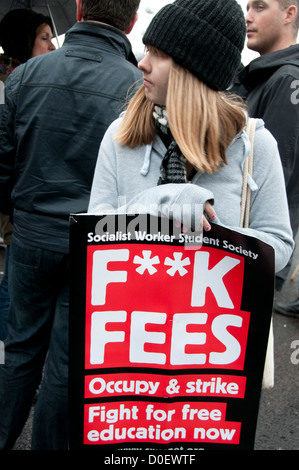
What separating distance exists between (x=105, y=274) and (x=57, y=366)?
0.80 meters

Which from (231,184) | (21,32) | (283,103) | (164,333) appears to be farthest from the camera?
(21,32)

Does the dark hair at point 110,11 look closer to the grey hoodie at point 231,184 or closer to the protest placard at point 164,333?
the grey hoodie at point 231,184

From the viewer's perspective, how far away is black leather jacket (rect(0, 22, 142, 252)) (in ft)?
6.80

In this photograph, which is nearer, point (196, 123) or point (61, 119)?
point (196, 123)

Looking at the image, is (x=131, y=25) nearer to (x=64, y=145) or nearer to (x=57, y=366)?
(x=64, y=145)

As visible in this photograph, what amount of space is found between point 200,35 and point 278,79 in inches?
38.0

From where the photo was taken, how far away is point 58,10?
3703mm

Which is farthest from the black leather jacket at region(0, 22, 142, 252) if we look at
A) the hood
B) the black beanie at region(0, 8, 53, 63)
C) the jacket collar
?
the black beanie at region(0, 8, 53, 63)

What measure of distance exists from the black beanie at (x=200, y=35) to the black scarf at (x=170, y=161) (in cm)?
→ 16

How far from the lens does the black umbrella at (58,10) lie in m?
3.65

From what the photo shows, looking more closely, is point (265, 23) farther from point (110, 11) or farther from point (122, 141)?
point (122, 141)

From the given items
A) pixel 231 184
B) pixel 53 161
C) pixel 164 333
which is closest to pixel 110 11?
pixel 53 161

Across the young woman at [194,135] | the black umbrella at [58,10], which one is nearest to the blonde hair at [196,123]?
the young woman at [194,135]
